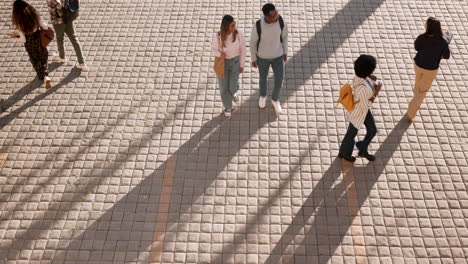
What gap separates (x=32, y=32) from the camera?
655cm

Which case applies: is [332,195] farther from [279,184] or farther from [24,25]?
[24,25]

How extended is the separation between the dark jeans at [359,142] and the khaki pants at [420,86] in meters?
1.12

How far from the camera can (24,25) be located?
6.40 meters

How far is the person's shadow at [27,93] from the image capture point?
6.86m

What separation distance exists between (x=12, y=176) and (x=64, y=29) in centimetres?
247

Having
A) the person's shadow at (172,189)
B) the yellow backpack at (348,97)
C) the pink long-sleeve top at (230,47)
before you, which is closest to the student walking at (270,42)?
the pink long-sleeve top at (230,47)

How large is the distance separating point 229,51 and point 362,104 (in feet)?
5.96

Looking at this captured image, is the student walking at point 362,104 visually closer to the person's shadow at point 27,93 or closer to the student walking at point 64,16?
the student walking at point 64,16

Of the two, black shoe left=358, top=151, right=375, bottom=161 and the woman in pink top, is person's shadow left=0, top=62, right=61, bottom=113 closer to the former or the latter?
the woman in pink top

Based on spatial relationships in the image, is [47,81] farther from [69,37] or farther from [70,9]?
[70,9]

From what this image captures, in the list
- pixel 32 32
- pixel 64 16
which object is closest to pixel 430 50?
pixel 64 16

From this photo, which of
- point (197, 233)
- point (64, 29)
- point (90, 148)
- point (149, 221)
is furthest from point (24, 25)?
point (197, 233)

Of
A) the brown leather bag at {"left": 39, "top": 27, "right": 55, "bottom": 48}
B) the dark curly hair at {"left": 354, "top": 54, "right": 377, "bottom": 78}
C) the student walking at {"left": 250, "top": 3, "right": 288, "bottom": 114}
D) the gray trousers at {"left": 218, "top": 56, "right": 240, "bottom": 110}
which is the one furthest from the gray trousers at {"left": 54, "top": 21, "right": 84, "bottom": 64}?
the dark curly hair at {"left": 354, "top": 54, "right": 377, "bottom": 78}

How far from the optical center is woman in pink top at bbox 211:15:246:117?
218 inches
